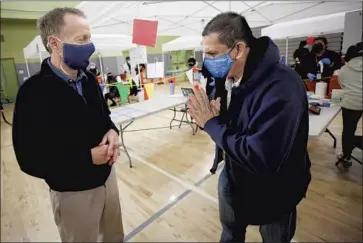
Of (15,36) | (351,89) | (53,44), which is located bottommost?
(351,89)

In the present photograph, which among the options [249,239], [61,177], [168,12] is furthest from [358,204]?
[168,12]

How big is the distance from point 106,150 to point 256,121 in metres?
0.59

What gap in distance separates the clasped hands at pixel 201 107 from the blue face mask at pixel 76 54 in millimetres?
378

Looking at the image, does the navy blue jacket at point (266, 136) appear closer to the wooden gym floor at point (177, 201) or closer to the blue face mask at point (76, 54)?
the blue face mask at point (76, 54)

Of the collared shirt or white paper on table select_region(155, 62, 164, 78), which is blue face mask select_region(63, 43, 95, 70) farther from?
white paper on table select_region(155, 62, 164, 78)

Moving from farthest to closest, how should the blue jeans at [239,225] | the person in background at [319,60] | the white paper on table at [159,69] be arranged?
the person in background at [319,60]
the white paper on table at [159,69]
the blue jeans at [239,225]

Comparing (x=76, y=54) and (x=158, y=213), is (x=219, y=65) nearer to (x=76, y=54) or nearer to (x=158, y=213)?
(x=76, y=54)

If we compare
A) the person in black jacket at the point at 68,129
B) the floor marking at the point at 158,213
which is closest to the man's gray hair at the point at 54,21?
the person in black jacket at the point at 68,129

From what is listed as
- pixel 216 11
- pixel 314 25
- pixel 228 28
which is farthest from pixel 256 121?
pixel 314 25

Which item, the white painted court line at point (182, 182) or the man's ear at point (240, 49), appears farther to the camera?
the white painted court line at point (182, 182)

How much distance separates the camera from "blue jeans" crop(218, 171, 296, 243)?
1021 millimetres

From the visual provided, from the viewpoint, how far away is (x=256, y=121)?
0.71 m

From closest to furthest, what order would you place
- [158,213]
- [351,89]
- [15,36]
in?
[158,213] → [351,89] → [15,36]

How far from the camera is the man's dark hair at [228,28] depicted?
0.75 meters
